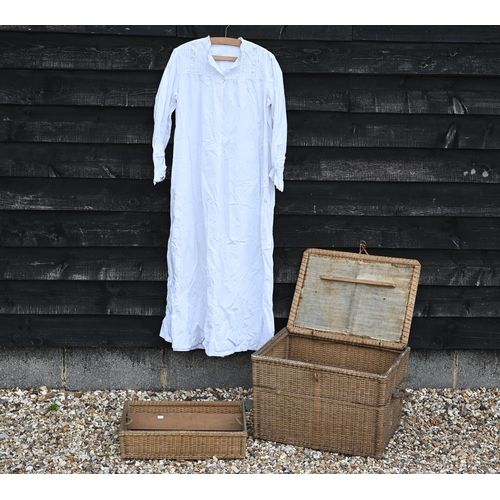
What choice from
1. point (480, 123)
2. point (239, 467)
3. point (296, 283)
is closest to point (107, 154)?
point (296, 283)

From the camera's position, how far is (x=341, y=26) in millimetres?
3578

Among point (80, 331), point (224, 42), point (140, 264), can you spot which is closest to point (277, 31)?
point (224, 42)

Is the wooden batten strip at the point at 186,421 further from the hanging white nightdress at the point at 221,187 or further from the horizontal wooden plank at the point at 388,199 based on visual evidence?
the horizontal wooden plank at the point at 388,199

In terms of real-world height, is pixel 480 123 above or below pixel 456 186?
above

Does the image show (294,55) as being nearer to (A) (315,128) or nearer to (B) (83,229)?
(A) (315,128)

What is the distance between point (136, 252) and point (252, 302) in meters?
0.66

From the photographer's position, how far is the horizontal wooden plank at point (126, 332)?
3.96 m

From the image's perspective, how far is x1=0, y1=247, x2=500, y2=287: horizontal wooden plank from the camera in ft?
12.7

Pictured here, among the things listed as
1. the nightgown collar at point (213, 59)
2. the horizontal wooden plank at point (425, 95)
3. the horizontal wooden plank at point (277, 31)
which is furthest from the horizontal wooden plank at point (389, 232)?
the horizontal wooden plank at point (277, 31)

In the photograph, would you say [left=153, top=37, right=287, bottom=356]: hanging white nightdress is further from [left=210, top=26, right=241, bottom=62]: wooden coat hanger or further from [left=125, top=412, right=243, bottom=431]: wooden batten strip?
[left=125, top=412, right=243, bottom=431]: wooden batten strip

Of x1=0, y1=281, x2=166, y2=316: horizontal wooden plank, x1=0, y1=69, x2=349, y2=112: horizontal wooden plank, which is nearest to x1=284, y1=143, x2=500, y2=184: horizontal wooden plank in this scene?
x1=0, y1=69, x2=349, y2=112: horizontal wooden plank

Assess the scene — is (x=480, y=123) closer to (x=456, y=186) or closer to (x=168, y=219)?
(x=456, y=186)

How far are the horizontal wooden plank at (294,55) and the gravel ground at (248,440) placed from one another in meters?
1.73

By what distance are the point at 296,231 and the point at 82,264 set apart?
3.72ft
